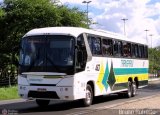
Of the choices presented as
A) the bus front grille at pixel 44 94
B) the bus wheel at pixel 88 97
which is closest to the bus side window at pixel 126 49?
the bus wheel at pixel 88 97

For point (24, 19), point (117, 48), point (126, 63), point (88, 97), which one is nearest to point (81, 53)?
point (88, 97)

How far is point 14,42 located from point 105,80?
72.7 ft

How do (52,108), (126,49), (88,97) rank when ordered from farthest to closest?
(126,49) < (88,97) < (52,108)

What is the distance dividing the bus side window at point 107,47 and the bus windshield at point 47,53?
386 cm

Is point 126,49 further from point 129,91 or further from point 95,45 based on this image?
point 95,45

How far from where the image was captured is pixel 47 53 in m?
18.3

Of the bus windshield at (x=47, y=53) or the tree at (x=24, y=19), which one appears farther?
the tree at (x=24, y=19)

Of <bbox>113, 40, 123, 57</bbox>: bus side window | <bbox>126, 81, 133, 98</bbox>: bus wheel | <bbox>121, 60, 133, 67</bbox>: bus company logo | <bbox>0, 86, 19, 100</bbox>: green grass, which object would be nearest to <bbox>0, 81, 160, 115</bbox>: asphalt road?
<bbox>126, 81, 133, 98</bbox>: bus wheel

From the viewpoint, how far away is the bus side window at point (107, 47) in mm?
21969

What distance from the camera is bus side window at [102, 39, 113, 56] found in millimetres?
21969

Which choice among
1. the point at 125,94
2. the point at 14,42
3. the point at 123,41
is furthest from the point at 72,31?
the point at 14,42

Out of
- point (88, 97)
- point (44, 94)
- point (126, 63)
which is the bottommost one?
point (88, 97)

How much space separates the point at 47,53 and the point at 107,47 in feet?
15.9

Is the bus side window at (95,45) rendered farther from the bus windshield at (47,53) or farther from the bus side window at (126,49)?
the bus side window at (126,49)
